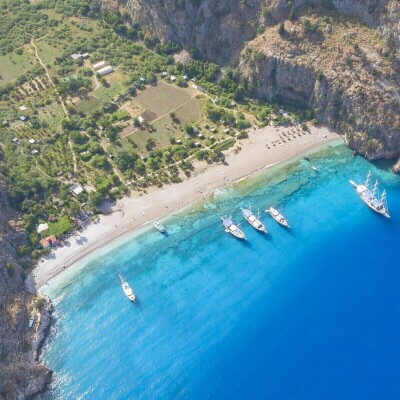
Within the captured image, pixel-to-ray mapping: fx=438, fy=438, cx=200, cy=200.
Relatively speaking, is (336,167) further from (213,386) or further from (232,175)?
(213,386)

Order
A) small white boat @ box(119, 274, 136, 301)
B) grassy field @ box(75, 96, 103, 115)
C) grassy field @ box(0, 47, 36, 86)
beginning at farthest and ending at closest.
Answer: grassy field @ box(0, 47, 36, 86) → grassy field @ box(75, 96, 103, 115) → small white boat @ box(119, 274, 136, 301)

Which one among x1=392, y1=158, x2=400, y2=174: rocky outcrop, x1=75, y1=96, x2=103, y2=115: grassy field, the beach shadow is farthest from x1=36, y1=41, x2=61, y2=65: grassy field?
x1=392, y1=158, x2=400, y2=174: rocky outcrop

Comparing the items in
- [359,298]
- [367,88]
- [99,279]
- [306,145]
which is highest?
[367,88]

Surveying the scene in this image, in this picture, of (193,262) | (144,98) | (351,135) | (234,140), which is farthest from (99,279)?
(351,135)

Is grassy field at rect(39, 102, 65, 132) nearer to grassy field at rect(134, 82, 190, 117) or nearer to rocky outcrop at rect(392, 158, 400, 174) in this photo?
grassy field at rect(134, 82, 190, 117)

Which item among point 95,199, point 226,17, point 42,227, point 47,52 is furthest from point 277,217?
point 47,52

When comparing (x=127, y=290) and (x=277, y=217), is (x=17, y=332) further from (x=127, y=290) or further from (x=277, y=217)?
(x=277, y=217)
